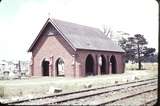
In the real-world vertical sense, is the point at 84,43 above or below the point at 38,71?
above

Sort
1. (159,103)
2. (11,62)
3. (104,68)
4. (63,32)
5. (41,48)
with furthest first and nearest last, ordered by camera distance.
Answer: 1. (11,62)
2. (104,68)
3. (41,48)
4. (63,32)
5. (159,103)

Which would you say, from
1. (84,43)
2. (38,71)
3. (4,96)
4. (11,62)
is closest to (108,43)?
(84,43)

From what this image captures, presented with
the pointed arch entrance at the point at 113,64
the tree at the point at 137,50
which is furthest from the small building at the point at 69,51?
the tree at the point at 137,50

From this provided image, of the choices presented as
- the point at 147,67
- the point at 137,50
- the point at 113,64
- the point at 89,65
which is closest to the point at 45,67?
the point at 89,65

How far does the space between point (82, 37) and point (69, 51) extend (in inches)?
123

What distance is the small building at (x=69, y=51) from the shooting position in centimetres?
3347

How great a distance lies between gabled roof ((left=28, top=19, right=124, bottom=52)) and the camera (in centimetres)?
3353

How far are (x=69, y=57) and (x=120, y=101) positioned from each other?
68.7 ft

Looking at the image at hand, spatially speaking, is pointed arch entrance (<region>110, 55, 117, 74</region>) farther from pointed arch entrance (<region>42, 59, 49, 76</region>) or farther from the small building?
pointed arch entrance (<region>42, 59, 49, 76</region>)

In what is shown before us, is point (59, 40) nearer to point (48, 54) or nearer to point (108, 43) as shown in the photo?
point (48, 54)

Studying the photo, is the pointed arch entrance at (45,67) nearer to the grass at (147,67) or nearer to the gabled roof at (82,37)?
the gabled roof at (82,37)

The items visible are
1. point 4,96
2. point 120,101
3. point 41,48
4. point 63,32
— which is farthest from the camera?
point 41,48

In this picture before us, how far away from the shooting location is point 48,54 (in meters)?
35.5

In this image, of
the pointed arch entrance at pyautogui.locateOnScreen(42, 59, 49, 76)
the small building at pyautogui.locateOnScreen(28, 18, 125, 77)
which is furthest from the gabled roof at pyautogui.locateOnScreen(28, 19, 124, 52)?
the pointed arch entrance at pyautogui.locateOnScreen(42, 59, 49, 76)
